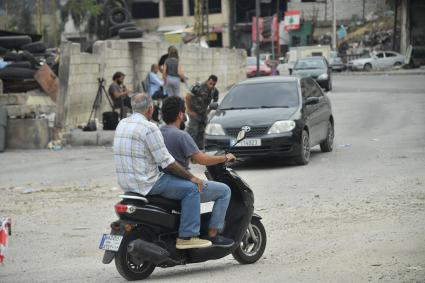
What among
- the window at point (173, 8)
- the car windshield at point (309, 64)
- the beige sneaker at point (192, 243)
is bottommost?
the car windshield at point (309, 64)

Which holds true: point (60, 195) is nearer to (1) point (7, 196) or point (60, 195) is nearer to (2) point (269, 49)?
(1) point (7, 196)

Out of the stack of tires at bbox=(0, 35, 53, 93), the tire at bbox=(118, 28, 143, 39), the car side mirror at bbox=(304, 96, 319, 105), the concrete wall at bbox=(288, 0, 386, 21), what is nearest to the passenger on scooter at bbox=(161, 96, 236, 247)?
the car side mirror at bbox=(304, 96, 319, 105)

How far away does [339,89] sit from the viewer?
138 feet

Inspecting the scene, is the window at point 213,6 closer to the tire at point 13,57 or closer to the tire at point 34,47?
the tire at point 34,47

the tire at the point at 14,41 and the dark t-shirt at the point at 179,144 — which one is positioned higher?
the dark t-shirt at the point at 179,144

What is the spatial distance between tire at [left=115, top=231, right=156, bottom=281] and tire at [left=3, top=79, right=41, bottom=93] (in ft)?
55.7

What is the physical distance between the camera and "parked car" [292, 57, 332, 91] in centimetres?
4006

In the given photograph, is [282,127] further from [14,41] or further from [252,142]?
[14,41]

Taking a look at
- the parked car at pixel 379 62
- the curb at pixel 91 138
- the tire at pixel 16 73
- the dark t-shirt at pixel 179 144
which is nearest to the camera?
the dark t-shirt at pixel 179 144

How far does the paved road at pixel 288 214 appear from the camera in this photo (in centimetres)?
782

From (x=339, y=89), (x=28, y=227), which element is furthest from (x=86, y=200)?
(x=339, y=89)

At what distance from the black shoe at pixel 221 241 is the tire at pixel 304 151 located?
8.41 m

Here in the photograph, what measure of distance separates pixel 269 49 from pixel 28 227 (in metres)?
75.4

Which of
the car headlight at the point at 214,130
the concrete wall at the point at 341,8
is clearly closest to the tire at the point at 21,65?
the car headlight at the point at 214,130
